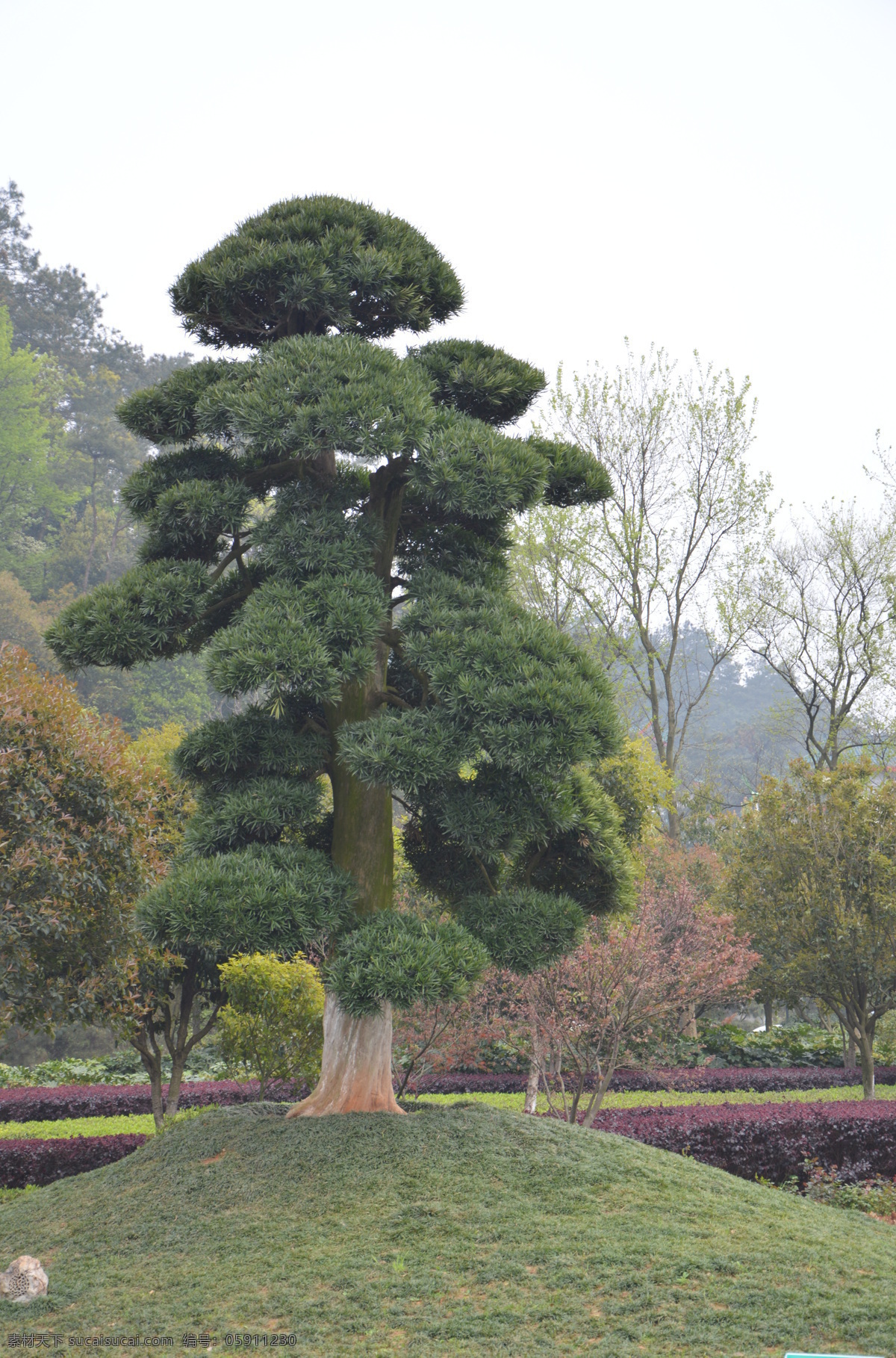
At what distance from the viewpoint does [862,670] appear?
2458cm

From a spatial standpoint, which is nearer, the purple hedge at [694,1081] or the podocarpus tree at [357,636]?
the podocarpus tree at [357,636]

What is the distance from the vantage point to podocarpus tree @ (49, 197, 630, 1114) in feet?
20.3

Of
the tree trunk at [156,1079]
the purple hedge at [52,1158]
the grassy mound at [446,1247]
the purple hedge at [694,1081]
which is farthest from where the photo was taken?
the purple hedge at [694,1081]

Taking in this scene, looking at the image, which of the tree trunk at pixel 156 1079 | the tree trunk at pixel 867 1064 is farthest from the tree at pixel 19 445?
the tree trunk at pixel 867 1064

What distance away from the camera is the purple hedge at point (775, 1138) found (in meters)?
9.05

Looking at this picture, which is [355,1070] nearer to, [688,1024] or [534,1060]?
[534,1060]

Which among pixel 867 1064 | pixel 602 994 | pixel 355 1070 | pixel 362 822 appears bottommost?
pixel 867 1064

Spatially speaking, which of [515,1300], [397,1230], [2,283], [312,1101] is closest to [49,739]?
[312,1101]

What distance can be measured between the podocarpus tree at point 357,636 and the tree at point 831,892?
6.79 meters

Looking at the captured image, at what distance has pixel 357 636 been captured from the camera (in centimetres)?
640

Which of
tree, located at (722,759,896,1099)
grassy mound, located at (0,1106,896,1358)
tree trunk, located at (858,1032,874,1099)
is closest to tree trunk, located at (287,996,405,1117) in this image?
grassy mound, located at (0,1106,896,1358)

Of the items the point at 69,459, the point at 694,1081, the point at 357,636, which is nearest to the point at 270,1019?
the point at 357,636

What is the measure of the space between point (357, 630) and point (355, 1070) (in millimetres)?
3193

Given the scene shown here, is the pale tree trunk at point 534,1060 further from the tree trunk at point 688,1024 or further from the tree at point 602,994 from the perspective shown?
the tree trunk at point 688,1024
